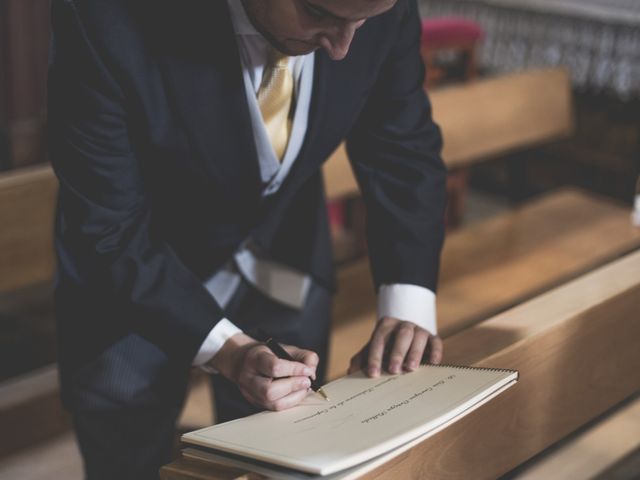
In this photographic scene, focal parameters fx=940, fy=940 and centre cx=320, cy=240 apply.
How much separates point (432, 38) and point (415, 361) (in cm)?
308

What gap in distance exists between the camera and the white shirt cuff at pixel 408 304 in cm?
177

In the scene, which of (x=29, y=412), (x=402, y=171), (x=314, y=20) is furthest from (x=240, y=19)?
→ (x=29, y=412)

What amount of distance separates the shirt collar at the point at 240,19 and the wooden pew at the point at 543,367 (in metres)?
0.64

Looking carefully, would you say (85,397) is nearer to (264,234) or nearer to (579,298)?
(264,234)

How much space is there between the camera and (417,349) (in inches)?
61.1

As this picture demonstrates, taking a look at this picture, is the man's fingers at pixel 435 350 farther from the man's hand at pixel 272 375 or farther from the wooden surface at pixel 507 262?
the wooden surface at pixel 507 262

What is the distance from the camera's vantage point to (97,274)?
1727 millimetres

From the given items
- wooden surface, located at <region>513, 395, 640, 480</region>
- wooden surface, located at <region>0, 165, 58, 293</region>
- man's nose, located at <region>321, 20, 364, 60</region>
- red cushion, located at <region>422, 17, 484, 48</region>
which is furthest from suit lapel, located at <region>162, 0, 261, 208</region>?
red cushion, located at <region>422, 17, 484, 48</region>

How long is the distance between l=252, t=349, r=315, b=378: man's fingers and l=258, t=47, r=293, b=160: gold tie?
0.46 metres

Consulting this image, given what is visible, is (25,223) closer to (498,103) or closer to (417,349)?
(417,349)

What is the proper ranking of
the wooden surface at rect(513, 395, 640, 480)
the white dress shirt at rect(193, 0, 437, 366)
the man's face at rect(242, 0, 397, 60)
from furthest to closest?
the wooden surface at rect(513, 395, 640, 480) → the white dress shirt at rect(193, 0, 437, 366) → the man's face at rect(242, 0, 397, 60)

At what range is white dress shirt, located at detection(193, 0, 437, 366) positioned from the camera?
1614 millimetres

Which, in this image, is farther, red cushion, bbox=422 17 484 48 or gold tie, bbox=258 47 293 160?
red cushion, bbox=422 17 484 48

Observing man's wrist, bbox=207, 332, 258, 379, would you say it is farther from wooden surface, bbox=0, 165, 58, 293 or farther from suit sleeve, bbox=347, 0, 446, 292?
wooden surface, bbox=0, 165, 58, 293
